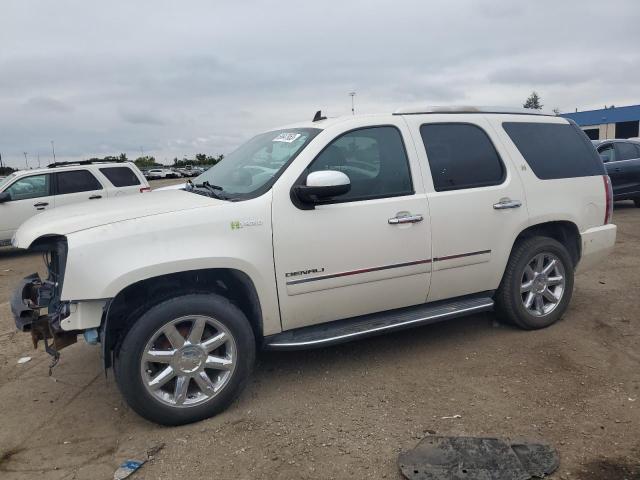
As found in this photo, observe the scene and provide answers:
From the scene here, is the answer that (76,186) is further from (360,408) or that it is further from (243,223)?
(360,408)

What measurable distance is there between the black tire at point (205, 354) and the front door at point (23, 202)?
8490 mm

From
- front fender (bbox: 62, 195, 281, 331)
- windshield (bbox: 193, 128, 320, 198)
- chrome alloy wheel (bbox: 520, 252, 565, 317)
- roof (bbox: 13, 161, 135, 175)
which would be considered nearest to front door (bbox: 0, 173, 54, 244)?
roof (bbox: 13, 161, 135, 175)

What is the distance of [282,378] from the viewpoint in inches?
157

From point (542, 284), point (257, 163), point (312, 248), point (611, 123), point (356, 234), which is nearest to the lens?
point (312, 248)

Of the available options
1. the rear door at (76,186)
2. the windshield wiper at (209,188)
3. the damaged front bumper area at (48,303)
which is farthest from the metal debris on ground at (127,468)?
the rear door at (76,186)

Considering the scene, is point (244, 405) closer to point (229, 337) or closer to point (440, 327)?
point (229, 337)

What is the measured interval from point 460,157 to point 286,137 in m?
1.40

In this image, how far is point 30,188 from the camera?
10.6 meters

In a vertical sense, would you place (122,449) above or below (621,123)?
below

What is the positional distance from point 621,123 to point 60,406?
51.4 m

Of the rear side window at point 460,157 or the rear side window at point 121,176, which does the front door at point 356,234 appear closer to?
the rear side window at point 460,157

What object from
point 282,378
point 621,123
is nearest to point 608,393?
point 282,378

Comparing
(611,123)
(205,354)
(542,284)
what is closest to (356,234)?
(205,354)

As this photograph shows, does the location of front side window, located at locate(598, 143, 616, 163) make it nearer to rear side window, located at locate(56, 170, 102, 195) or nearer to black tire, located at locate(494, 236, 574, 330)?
black tire, located at locate(494, 236, 574, 330)
